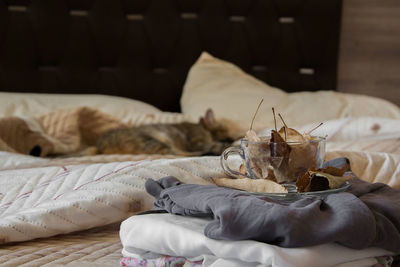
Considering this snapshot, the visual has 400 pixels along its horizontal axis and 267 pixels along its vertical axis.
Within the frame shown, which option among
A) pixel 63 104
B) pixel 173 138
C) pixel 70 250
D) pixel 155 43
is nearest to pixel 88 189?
pixel 70 250

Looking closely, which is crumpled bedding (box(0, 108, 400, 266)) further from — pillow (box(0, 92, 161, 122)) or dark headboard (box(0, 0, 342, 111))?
dark headboard (box(0, 0, 342, 111))

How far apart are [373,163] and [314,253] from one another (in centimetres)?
63

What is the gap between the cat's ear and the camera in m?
2.04

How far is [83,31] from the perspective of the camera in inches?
94.0

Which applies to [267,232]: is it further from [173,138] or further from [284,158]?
[173,138]

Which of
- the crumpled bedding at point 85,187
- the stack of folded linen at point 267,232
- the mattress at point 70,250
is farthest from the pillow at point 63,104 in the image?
the stack of folded linen at point 267,232

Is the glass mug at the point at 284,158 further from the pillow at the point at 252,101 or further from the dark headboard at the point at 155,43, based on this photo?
the dark headboard at the point at 155,43

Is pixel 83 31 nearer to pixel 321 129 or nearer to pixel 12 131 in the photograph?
pixel 12 131

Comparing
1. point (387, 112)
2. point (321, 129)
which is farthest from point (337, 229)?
point (387, 112)

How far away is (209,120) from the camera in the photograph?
2041 millimetres

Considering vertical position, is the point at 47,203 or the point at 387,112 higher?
the point at 47,203

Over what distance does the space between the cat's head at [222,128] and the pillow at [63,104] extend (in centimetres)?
25

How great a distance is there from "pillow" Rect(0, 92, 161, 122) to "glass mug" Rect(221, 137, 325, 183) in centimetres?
138

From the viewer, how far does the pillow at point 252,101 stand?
214cm
